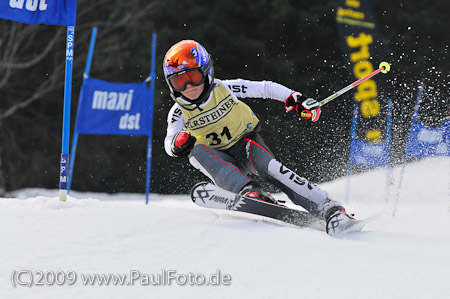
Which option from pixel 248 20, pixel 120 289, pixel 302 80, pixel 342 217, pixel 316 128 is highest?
pixel 248 20

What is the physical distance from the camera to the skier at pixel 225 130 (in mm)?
3682

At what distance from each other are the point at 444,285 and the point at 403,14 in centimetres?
1553

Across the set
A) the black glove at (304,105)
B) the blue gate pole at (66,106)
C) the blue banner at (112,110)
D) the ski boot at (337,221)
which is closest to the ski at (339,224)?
the ski boot at (337,221)

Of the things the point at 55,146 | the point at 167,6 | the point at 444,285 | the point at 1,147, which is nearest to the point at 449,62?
the point at 167,6

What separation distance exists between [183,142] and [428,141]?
3074 mm

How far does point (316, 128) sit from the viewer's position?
12945 millimetres

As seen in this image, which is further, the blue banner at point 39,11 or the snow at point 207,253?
the blue banner at point 39,11

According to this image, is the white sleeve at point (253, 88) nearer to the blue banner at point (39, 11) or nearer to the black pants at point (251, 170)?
the black pants at point (251, 170)

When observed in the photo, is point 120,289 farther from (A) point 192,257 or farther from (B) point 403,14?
(B) point 403,14

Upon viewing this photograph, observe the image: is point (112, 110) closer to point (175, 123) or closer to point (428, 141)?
point (175, 123)

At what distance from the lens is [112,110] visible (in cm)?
688

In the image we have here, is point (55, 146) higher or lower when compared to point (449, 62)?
lower

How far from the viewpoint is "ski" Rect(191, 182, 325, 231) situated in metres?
3.58

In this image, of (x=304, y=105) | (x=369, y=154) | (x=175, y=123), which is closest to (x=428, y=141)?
(x=369, y=154)
